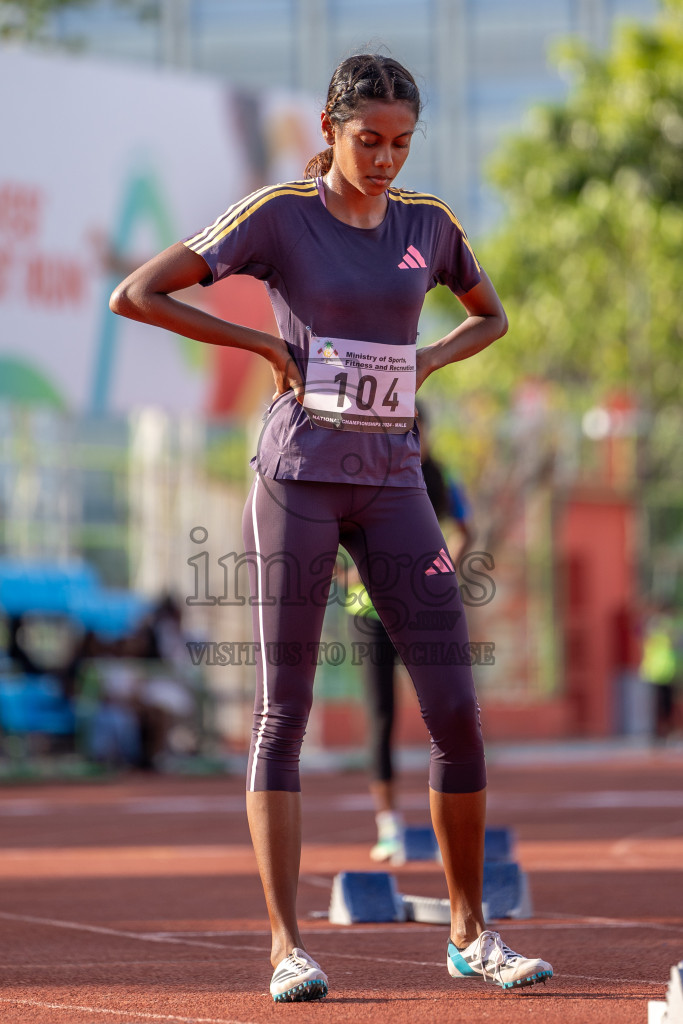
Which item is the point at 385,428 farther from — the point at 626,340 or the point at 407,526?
the point at 626,340

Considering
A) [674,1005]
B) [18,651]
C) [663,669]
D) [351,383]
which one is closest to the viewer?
[674,1005]

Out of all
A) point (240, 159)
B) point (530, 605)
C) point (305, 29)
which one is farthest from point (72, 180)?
point (305, 29)

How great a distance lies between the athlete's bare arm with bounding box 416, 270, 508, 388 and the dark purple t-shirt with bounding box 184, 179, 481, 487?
0.76ft

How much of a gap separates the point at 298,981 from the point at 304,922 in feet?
5.49

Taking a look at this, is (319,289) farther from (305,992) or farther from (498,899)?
(498,899)

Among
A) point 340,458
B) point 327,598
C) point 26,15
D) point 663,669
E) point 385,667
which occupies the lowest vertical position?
point 663,669

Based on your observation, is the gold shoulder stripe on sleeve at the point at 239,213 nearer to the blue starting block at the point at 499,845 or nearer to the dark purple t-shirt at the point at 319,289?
the dark purple t-shirt at the point at 319,289

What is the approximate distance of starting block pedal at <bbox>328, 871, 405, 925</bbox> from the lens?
5449 millimetres

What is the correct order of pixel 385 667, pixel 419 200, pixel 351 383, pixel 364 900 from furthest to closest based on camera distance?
pixel 385 667 < pixel 364 900 < pixel 419 200 < pixel 351 383

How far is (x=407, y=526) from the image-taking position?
4.21 metres

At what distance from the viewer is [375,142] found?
4148mm

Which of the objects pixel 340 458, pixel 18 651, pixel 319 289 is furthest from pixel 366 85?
pixel 18 651

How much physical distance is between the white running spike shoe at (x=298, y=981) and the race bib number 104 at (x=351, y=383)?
51.9 inches

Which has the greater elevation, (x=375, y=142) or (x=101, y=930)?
(x=375, y=142)
